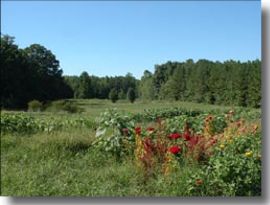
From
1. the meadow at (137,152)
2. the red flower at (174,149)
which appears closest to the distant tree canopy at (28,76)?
the meadow at (137,152)

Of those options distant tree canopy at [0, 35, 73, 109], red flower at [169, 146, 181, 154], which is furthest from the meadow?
distant tree canopy at [0, 35, 73, 109]

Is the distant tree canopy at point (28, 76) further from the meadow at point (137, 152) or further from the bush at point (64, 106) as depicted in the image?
the meadow at point (137, 152)

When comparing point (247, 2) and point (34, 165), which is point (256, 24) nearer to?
point (247, 2)

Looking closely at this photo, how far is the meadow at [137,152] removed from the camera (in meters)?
4.19

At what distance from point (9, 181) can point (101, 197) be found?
0.74 m

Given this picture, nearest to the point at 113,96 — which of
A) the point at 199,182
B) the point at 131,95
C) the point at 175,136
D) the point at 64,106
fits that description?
the point at 131,95

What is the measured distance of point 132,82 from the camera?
173 inches

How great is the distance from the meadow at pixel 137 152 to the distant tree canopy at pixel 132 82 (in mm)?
91

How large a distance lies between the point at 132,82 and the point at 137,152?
581mm

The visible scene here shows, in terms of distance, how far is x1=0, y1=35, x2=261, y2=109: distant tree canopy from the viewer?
170 inches

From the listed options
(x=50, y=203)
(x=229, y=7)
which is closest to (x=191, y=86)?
(x=229, y=7)

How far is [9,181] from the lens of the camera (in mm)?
4410

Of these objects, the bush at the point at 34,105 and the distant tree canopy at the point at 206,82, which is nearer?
the distant tree canopy at the point at 206,82

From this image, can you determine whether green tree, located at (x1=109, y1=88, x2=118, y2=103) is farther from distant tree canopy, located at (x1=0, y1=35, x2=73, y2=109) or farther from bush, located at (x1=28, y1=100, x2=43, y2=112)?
bush, located at (x1=28, y1=100, x2=43, y2=112)
